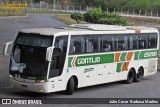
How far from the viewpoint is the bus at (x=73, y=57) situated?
Answer: 17.2m

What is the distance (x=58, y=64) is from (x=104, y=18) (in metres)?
23.6

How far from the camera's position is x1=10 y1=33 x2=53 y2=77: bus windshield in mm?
17109

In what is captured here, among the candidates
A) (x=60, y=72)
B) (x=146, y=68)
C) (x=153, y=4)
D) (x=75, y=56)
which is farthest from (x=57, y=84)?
(x=153, y=4)

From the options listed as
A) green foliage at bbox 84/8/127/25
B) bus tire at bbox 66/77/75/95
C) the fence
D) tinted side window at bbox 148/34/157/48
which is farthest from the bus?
the fence

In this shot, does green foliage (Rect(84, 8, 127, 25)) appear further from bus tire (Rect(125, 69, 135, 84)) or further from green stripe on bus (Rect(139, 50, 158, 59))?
bus tire (Rect(125, 69, 135, 84))

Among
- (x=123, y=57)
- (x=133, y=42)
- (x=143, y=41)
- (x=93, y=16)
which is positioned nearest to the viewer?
(x=123, y=57)

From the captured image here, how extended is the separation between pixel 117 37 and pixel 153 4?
10113 cm

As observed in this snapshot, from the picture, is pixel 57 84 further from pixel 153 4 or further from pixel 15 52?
pixel 153 4

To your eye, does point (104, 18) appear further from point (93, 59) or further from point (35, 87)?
point (35, 87)

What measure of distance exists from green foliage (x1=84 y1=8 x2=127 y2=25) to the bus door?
67.8 ft

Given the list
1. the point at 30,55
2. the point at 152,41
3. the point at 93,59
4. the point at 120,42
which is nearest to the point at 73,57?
the point at 93,59

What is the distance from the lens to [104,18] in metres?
40.9

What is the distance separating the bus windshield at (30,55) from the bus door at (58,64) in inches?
14.1

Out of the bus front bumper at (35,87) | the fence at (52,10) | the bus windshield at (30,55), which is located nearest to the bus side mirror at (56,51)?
the bus windshield at (30,55)
